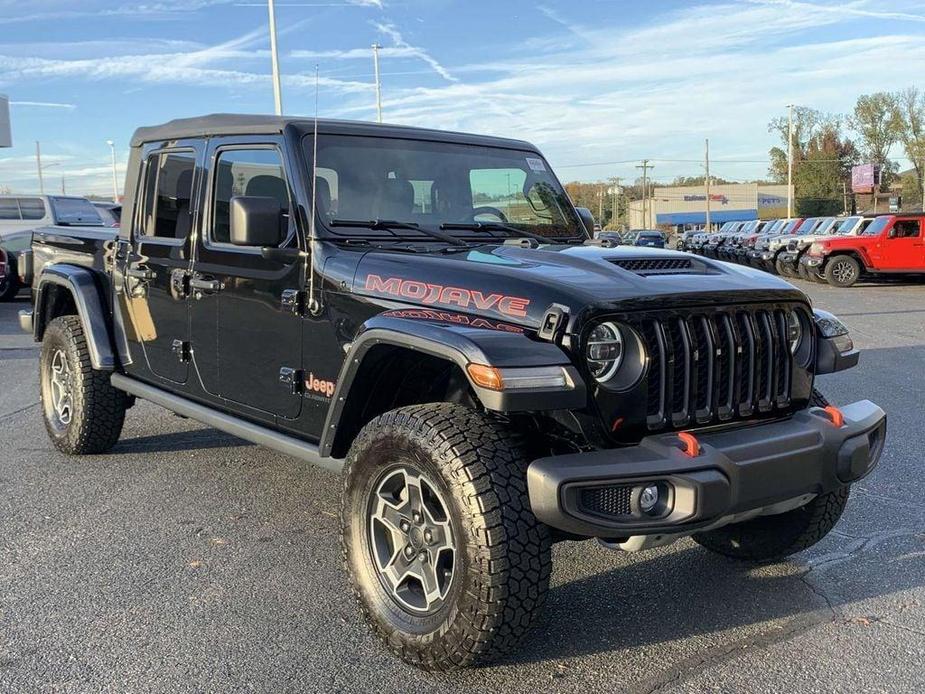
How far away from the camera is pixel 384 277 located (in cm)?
355

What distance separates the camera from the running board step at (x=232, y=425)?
372 cm

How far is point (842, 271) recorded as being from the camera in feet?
70.8

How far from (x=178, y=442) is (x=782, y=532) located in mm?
4067

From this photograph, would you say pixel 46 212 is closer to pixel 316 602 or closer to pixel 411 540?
pixel 316 602

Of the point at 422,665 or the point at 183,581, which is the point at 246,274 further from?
the point at 422,665

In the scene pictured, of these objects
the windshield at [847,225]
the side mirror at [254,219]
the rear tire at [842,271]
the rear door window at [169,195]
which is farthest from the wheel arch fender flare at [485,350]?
the windshield at [847,225]

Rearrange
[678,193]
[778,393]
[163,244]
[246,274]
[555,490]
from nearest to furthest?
[555,490]
[778,393]
[246,274]
[163,244]
[678,193]

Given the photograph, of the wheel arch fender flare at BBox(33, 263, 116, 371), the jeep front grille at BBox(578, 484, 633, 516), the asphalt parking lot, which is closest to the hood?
the jeep front grille at BBox(578, 484, 633, 516)

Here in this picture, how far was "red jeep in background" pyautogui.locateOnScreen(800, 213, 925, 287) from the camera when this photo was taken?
20734 millimetres

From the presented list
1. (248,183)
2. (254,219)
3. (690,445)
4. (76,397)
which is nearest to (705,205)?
(76,397)

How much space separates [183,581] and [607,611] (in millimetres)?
1772

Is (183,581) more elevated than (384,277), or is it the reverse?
(384,277)

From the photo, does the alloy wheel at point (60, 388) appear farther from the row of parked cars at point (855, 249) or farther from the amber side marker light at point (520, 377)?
the row of parked cars at point (855, 249)

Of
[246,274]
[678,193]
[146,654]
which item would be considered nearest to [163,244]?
[246,274]
